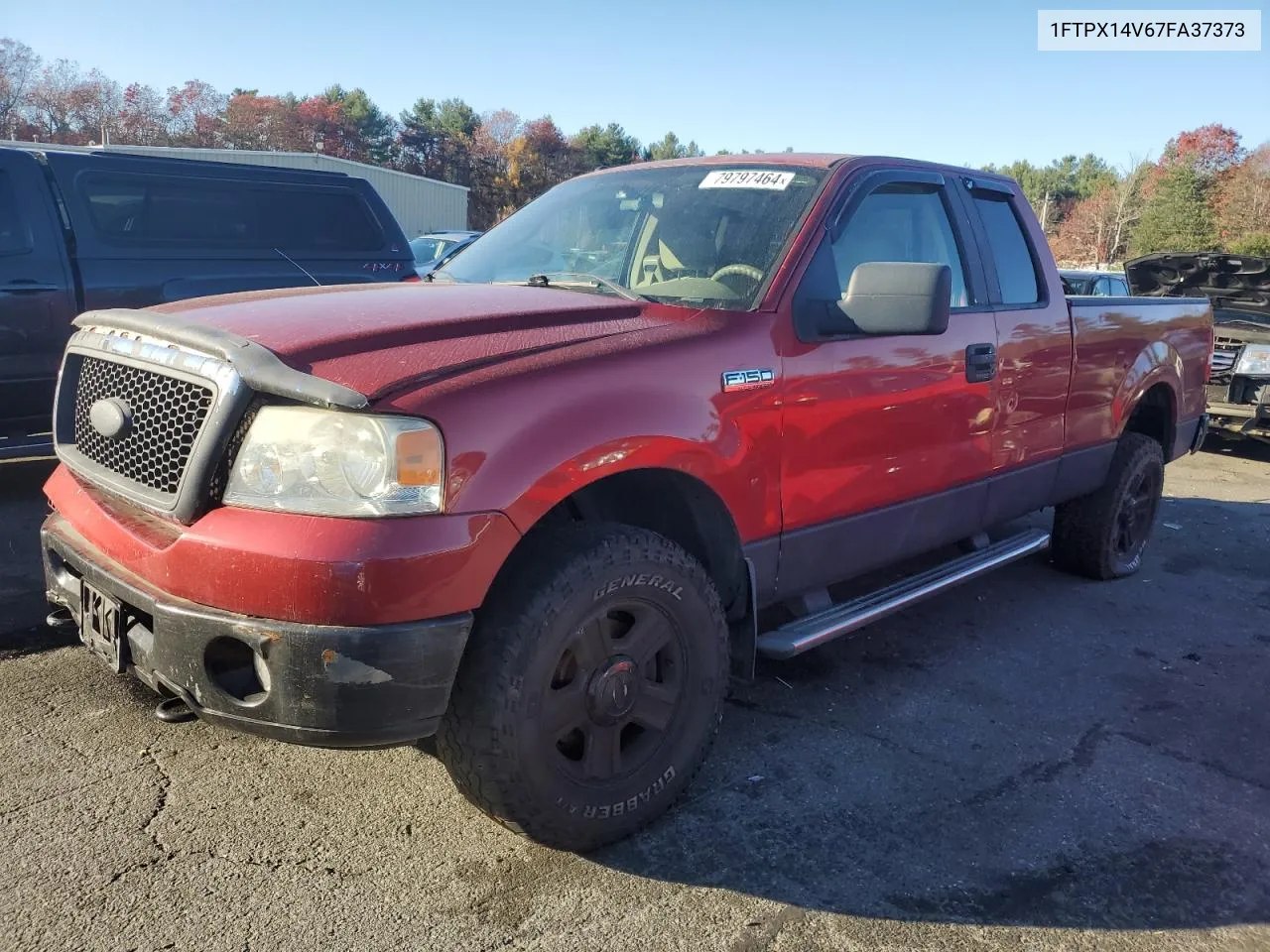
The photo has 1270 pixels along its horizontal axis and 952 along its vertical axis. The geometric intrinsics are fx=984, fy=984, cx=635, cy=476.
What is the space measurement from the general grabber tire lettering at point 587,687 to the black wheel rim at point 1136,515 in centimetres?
344

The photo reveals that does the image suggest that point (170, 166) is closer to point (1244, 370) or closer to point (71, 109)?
point (1244, 370)

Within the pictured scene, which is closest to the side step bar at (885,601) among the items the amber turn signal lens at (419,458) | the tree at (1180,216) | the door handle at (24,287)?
the amber turn signal lens at (419,458)

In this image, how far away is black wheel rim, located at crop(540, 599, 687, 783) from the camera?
2480 millimetres

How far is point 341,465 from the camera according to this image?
7.11ft

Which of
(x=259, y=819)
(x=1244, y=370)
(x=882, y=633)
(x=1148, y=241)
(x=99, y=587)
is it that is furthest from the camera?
(x=1148, y=241)

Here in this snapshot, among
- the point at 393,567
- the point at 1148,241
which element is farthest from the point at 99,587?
the point at 1148,241

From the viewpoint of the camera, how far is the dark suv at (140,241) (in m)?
5.57

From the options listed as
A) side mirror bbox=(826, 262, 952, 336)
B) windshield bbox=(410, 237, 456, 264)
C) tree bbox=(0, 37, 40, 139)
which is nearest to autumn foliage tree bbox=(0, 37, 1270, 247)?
tree bbox=(0, 37, 40, 139)

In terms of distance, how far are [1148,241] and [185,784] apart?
5122 centimetres

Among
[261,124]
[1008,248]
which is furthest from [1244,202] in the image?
[261,124]

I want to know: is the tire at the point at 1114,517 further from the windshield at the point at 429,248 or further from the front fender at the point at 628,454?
the windshield at the point at 429,248

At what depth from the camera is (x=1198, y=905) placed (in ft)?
8.32

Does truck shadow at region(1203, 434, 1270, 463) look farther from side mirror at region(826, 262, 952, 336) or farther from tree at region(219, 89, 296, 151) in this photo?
tree at region(219, 89, 296, 151)

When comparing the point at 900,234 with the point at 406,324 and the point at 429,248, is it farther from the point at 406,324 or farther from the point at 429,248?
the point at 429,248
